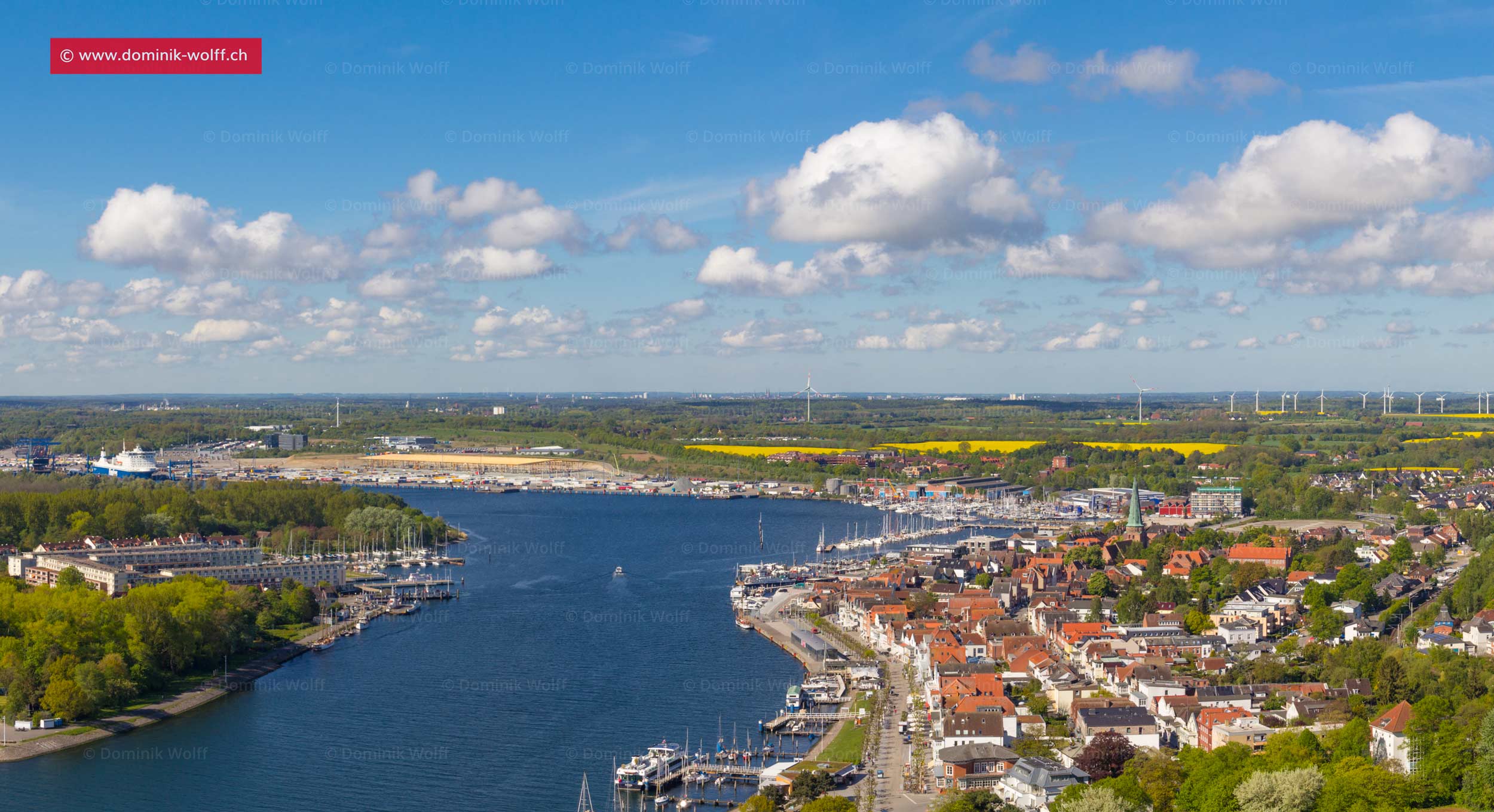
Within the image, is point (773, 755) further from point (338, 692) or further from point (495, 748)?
point (338, 692)

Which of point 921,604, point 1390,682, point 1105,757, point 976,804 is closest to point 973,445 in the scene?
point 921,604

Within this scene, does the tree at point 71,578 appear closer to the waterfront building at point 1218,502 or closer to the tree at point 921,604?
the tree at point 921,604

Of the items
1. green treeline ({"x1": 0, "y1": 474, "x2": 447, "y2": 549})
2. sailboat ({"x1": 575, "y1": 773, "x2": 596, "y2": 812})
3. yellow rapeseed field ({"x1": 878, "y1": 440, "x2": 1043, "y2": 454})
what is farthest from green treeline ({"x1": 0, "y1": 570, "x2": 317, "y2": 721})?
yellow rapeseed field ({"x1": 878, "y1": 440, "x2": 1043, "y2": 454})

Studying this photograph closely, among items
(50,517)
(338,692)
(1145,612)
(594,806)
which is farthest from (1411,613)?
(50,517)

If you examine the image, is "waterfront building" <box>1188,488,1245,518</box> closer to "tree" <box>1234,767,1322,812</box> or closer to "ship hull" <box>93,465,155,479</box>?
"tree" <box>1234,767,1322,812</box>

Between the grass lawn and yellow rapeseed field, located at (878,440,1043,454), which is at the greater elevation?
yellow rapeseed field, located at (878,440,1043,454)
